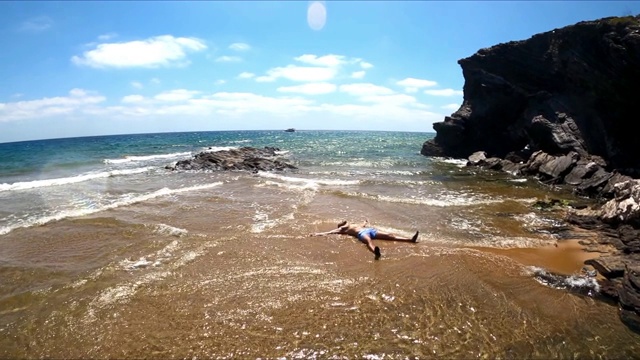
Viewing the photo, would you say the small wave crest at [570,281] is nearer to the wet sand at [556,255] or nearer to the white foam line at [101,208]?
the wet sand at [556,255]

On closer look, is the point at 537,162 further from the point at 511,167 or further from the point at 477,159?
the point at 477,159

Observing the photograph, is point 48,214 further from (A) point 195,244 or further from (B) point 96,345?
(B) point 96,345

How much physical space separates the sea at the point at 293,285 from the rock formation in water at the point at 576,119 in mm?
1579

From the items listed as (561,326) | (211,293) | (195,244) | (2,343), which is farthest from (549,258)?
(2,343)

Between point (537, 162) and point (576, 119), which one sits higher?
point (576, 119)

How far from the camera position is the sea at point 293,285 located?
7152mm

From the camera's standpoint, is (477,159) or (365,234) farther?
(477,159)

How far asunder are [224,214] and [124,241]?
4898 millimetres

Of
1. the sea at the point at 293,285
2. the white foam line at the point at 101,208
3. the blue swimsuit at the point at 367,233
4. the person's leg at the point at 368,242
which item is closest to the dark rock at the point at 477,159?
the sea at the point at 293,285

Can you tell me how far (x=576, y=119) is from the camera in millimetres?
34125

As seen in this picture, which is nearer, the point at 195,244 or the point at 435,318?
the point at 435,318

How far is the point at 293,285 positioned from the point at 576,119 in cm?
3610

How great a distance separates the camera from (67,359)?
6742mm

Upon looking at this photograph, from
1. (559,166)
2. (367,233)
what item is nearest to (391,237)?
(367,233)
